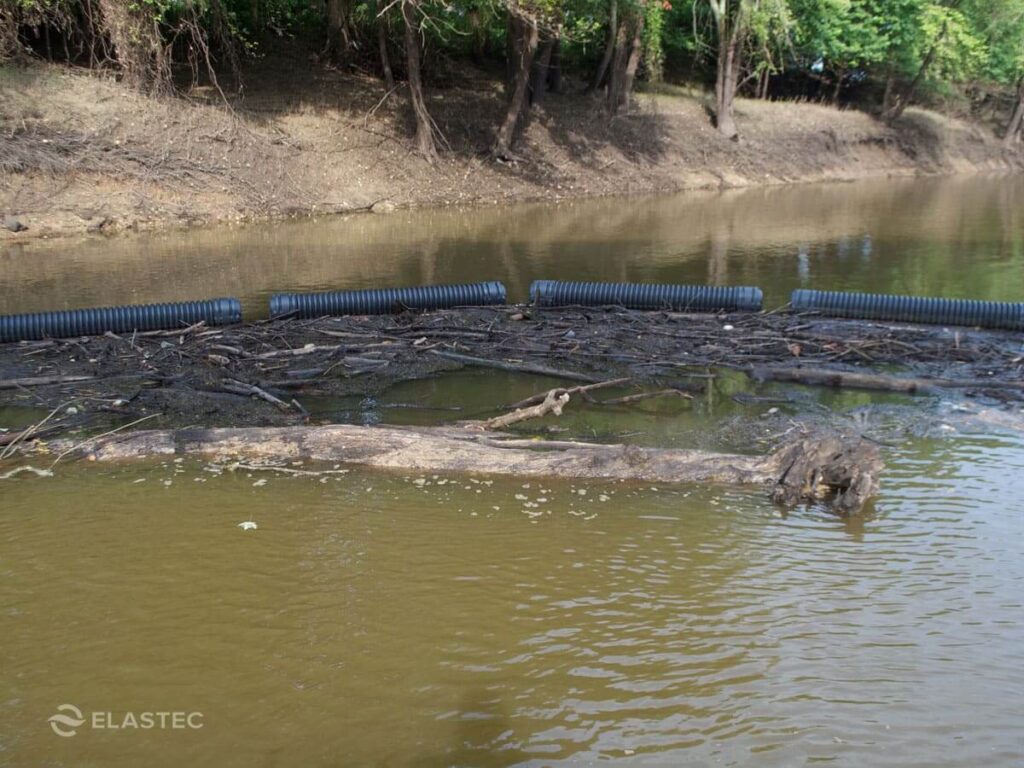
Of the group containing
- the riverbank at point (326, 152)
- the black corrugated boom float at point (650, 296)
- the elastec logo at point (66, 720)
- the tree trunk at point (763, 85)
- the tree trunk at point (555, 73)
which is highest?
the tree trunk at point (763, 85)

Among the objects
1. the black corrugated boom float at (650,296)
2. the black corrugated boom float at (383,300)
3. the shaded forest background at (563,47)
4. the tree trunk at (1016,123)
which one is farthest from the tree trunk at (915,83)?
the black corrugated boom float at (383,300)

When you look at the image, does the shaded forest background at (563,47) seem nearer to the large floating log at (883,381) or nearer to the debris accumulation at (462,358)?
the debris accumulation at (462,358)

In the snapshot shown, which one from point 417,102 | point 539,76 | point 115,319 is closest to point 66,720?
point 115,319

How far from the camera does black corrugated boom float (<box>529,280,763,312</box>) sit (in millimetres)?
13367

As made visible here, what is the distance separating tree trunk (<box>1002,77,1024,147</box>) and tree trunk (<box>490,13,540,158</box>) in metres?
34.0

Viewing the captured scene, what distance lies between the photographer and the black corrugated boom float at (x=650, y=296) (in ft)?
43.9

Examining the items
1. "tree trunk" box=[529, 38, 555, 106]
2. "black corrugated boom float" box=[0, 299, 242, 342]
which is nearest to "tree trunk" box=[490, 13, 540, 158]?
"tree trunk" box=[529, 38, 555, 106]

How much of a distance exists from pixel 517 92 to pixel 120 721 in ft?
92.7

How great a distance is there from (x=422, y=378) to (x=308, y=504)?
3.66 m

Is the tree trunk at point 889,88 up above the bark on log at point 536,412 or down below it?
above

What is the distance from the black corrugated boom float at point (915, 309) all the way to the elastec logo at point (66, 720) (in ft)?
37.0

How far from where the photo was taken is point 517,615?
5.41 meters

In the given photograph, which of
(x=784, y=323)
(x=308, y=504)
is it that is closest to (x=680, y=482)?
(x=308, y=504)

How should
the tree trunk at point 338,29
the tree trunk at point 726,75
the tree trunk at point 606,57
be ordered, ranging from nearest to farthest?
the tree trunk at point 338,29
the tree trunk at point 606,57
the tree trunk at point 726,75
